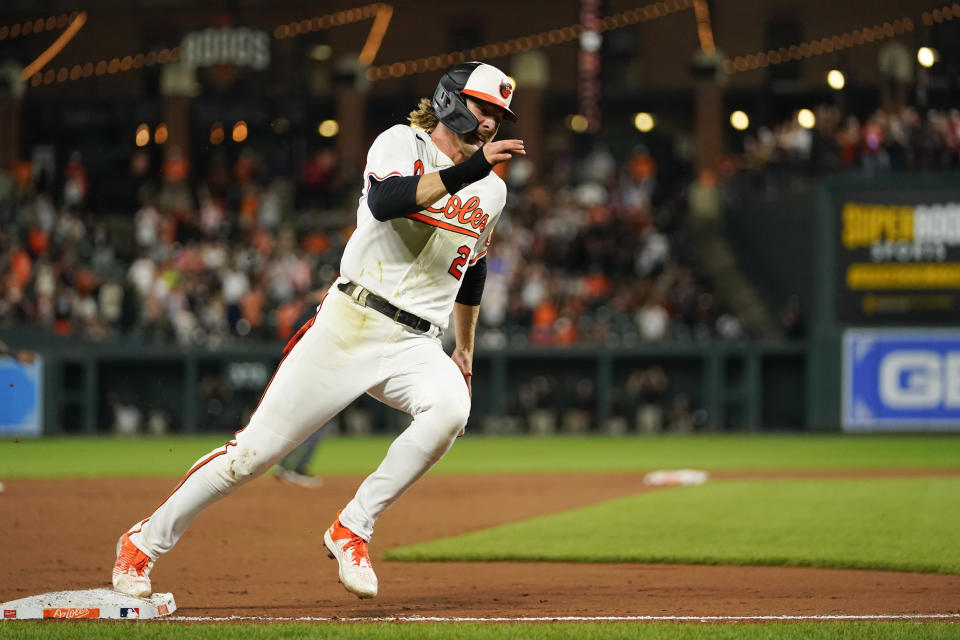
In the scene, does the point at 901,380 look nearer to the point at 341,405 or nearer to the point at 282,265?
the point at 282,265

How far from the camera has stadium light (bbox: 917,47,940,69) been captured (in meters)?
21.5

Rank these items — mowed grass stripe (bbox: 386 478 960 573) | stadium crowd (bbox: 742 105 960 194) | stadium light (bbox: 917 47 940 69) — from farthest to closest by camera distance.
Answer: stadium crowd (bbox: 742 105 960 194) < stadium light (bbox: 917 47 940 69) < mowed grass stripe (bbox: 386 478 960 573)

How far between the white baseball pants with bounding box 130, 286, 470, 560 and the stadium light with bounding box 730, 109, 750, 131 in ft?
98.1

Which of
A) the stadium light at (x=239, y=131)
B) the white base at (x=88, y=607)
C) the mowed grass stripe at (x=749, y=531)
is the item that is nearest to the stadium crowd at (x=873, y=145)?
the mowed grass stripe at (x=749, y=531)

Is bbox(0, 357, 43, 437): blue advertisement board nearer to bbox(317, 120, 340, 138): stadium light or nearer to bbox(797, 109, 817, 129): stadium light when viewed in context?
bbox(797, 109, 817, 129): stadium light

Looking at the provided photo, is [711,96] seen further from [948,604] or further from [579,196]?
[948,604]

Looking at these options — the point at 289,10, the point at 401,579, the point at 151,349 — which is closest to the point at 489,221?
the point at 401,579

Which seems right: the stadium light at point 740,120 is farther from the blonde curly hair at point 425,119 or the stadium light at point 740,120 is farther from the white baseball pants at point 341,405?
the white baseball pants at point 341,405

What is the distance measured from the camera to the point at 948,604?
6.54 m

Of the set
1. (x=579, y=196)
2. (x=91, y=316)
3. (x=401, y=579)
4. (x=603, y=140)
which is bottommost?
(x=401, y=579)

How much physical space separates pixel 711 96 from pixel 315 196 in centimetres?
1167

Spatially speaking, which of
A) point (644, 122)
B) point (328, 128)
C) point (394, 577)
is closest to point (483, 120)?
point (394, 577)

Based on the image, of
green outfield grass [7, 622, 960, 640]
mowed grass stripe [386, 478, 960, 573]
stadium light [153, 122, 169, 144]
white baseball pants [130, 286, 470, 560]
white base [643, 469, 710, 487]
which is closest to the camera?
green outfield grass [7, 622, 960, 640]

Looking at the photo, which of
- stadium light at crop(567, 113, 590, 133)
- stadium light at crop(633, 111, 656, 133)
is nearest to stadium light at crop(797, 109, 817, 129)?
stadium light at crop(633, 111, 656, 133)
